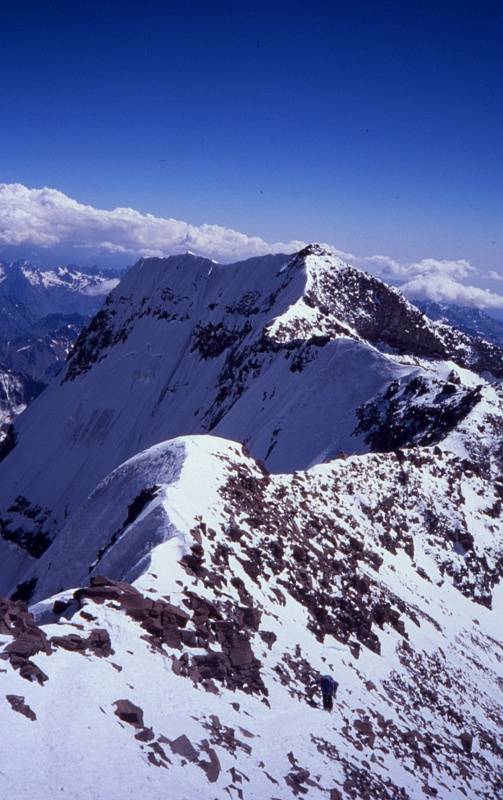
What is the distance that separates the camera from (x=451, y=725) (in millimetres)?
16734

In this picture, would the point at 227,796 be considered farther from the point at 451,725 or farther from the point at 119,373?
the point at 119,373

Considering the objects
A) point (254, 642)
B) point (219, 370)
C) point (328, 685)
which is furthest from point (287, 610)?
point (219, 370)

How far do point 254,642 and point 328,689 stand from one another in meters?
2.13

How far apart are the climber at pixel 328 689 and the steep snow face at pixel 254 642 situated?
11.0 inches

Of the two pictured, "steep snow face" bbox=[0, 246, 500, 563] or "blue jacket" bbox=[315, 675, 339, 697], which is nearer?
"blue jacket" bbox=[315, 675, 339, 697]

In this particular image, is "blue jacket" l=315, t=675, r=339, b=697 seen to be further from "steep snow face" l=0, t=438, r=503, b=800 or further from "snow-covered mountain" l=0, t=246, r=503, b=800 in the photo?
"snow-covered mountain" l=0, t=246, r=503, b=800

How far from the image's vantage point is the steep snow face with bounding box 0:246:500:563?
50.2 m

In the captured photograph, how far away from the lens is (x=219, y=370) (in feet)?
271

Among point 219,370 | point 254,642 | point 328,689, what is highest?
point 219,370

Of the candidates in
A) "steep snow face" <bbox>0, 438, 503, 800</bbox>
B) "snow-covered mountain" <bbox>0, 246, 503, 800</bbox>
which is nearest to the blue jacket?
"steep snow face" <bbox>0, 438, 503, 800</bbox>

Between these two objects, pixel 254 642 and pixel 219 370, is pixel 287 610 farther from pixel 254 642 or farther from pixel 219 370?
pixel 219 370

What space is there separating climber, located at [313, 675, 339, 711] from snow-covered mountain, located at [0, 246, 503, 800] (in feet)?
1.49

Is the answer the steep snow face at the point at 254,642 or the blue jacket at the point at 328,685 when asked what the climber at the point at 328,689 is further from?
the steep snow face at the point at 254,642

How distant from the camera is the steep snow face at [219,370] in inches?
1975
